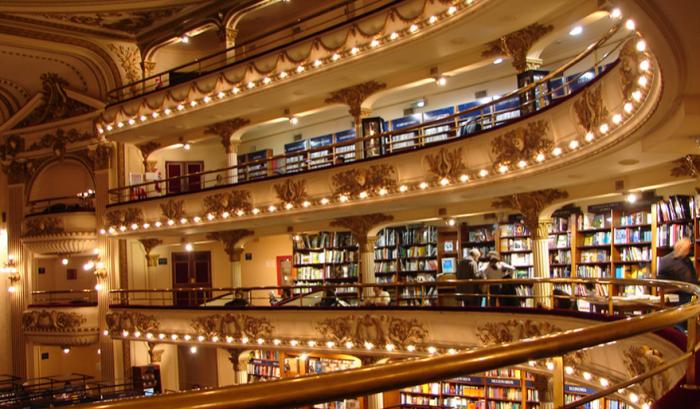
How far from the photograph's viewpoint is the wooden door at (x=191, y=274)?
827 inches

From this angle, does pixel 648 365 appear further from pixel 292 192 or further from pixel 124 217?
pixel 124 217

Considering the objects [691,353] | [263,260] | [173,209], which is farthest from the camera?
[263,260]

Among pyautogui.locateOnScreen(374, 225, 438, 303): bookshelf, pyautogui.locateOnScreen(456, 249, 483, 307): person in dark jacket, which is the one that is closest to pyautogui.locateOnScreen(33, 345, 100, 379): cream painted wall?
pyautogui.locateOnScreen(374, 225, 438, 303): bookshelf

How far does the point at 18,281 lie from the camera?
74.2ft

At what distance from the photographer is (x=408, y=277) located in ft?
52.5

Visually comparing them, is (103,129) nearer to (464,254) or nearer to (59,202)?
(59,202)

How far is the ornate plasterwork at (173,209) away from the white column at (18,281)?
22.5 ft

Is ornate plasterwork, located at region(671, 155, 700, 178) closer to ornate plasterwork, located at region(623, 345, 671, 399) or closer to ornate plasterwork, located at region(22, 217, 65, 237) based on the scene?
ornate plasterwork, located at region(623, 345, 671, 399)

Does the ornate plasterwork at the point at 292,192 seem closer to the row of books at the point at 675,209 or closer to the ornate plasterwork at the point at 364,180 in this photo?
the ornate plasterwork at the point at 364,180

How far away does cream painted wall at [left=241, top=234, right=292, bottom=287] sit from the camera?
20203mm

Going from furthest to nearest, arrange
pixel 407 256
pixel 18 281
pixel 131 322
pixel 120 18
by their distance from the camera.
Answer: pixel 18 281 < pixel 120 18 < pixel 131 322 < pixel 407 256

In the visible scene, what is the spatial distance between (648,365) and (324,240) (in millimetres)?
11325

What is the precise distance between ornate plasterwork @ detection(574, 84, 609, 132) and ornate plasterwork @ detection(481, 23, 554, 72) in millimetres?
3750

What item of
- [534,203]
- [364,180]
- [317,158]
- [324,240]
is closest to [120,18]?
[324,240]
